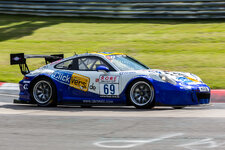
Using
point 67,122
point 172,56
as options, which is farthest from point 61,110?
point 172,56

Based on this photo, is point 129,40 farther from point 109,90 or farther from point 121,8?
point 109,90

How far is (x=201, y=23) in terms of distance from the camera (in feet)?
67.8

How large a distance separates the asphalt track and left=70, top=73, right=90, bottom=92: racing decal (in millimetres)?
449

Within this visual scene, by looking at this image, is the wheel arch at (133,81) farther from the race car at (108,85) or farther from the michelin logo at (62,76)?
the michelin logo at (62,76)

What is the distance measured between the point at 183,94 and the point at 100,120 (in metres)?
1.95

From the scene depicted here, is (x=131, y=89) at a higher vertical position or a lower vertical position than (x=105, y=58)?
lower

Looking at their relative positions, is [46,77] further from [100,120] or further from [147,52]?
[147,52]

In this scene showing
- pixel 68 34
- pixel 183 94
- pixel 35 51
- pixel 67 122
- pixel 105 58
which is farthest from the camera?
pixel 68 34

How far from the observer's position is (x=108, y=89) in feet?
32.7

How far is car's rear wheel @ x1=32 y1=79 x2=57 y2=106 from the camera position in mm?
10508

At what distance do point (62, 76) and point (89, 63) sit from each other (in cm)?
64

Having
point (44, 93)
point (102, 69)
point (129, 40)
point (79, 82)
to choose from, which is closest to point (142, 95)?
point (102, 69)

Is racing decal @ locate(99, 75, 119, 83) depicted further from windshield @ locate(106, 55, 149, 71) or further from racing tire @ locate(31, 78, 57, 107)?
racing tire @ locate(31, 78, 57, 107)

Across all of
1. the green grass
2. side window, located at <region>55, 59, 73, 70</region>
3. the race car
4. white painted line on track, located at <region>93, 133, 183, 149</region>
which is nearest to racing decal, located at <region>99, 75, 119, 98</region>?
the race car
